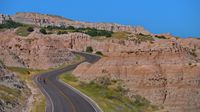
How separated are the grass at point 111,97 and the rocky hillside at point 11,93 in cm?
1060

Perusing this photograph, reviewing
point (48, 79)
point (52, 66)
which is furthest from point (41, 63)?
point (48, 79)

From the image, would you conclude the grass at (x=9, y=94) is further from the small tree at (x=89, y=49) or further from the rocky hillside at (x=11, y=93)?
the small tree at (x=89, y=49)

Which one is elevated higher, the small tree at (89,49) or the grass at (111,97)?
the small tree at (89,49)

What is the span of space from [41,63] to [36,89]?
1596 inches

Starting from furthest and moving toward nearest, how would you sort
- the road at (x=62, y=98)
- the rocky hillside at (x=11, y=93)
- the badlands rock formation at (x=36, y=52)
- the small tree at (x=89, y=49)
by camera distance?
1. the small tree at (x=89, y=49)
2. the badlands rock formation at (x=36, y=52)
3. the road at (x=62, y=98)
4. the rocky hillside at (x=11, y=93)

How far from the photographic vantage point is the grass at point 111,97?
61.5 meters

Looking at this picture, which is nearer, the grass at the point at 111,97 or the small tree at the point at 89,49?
the grass at the point at 111,97

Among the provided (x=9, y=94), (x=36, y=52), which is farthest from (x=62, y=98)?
(x=36, y=52)

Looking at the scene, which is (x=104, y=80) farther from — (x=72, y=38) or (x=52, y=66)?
(x=72, y=38)

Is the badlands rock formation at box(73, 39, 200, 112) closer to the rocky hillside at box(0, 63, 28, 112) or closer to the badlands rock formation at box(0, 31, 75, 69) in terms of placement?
the rocky hillside at box(0, 63, 28, 112)

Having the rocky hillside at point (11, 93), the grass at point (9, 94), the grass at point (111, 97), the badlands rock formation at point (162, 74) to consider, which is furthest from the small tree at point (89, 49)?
the grass at point (9, 94)

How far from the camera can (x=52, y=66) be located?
111562 mm

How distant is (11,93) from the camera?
56.8m

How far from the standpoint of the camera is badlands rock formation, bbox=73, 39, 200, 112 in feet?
219
